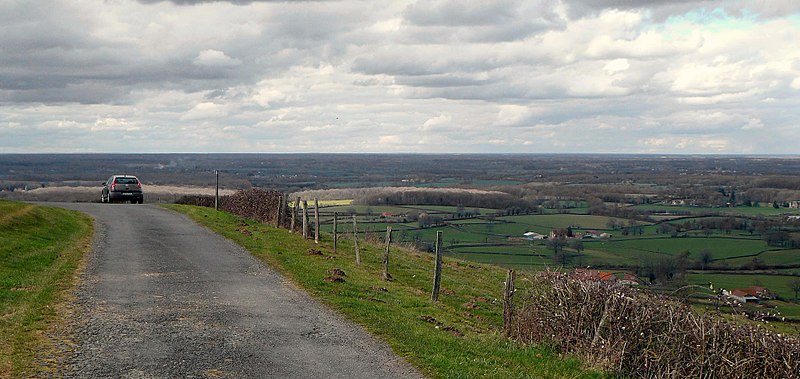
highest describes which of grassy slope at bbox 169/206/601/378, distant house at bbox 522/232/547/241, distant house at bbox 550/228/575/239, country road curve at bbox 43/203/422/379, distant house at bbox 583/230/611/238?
country road curve at bbox 43/203/422/379

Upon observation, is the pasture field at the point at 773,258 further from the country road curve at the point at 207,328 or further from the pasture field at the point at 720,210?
the country road curve at the point at 207,328

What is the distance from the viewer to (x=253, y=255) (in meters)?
21.0

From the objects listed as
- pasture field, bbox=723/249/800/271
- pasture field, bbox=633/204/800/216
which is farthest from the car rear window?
pasture field, bbox=633/204/800/216

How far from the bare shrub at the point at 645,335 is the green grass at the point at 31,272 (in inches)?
299

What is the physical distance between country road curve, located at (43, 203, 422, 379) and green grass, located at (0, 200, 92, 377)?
0.49 metres

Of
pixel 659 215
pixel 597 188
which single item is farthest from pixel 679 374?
pixel 597 188

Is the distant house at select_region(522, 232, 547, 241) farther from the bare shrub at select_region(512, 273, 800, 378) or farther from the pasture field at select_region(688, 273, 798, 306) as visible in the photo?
the bare shrub at select_region(512, 273, 800, 378)

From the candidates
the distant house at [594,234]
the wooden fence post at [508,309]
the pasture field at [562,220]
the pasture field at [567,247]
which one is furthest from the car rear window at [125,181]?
the wooden fence post at [508,309]

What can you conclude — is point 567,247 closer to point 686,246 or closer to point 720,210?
point 686,246

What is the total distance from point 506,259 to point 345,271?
2512cm

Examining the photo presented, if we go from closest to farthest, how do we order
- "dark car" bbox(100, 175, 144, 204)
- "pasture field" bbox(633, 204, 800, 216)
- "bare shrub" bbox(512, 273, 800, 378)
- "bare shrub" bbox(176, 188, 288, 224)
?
"bare shrub" bbox(512, 273, 800, 378), "bare shrub" bbox(176, 188, 288, 224), "dark car" bbox(100, 175, 144, 204), "pasture field" bbox(633, 204, 800, 216)

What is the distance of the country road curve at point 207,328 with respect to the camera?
946 centimetres

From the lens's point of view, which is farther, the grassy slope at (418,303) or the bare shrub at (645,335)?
the grassy slope at (418,303)

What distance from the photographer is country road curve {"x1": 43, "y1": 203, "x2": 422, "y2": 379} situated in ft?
31.0
